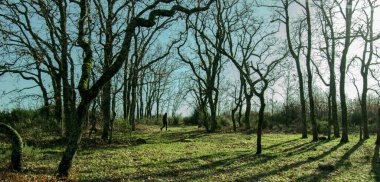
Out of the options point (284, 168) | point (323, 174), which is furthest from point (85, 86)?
point (323, 174)

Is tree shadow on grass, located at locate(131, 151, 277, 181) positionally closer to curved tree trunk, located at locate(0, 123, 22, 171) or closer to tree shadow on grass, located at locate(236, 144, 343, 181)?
tree shadow on grass, located at locate(236, 144, 343, 181)

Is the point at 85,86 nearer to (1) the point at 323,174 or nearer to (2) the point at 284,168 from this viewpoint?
(2) the point at 284,168

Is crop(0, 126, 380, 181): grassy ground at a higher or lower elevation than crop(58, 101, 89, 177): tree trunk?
lower

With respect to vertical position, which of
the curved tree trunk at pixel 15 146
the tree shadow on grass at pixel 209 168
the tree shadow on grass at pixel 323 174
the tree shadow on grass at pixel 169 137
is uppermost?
the curved tree trunk at pixel 15 146

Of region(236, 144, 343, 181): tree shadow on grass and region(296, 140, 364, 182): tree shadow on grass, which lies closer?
region(296, 140, 364, 182): tree shadow on grass

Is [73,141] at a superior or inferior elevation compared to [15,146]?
superior

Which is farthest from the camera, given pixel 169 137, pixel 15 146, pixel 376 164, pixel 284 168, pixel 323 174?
pixel 169 137

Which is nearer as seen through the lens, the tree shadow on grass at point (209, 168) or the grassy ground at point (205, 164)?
the grassy ground at point (205, 164)

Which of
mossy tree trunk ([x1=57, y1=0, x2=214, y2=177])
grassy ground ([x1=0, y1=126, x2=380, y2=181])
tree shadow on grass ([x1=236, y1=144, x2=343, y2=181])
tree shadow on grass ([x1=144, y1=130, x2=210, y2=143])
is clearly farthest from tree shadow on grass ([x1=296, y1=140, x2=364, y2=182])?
tree shadow on grass ([x1=144, y1=130, x2=210, y2=143])

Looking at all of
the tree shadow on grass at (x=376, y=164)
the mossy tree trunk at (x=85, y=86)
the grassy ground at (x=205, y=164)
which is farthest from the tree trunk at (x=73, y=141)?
the tree shadow on grass at (x=376, y=164)

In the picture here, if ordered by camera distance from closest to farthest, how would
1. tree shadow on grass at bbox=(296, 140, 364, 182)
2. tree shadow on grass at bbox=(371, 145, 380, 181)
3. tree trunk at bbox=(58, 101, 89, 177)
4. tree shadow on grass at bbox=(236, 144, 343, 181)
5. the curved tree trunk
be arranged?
1. tree trunk at bbox=(58, 101, 89, 177)
2. the curved tree trunk
3. tree shadow on grass at bbox=(296, 140, 364, 182)
4. tree shadow on grass at bbox=(236, 144, 343, 181)
5. tree shadow on grass at bbox=(371, 145, 380, 181)

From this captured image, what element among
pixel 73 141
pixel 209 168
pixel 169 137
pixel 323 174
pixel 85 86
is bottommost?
pixel 323 174

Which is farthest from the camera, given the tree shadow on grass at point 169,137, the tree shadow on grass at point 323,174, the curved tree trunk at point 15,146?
the tree shadow on grass at point 169,137

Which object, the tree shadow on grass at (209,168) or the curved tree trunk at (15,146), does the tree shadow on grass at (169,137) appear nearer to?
the tree shadow on grass at (209,168)
